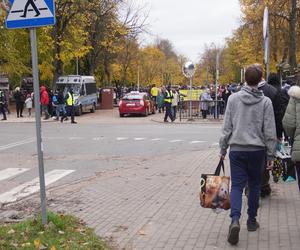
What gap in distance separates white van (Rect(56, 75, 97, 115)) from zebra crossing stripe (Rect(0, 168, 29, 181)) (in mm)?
23707

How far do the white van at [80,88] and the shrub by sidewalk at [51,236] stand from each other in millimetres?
29967

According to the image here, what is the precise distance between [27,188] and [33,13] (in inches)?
191

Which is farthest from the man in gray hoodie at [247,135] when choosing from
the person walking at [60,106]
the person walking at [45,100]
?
the person walking at [45,100]

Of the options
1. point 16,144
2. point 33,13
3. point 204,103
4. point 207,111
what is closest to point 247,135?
point 33,13

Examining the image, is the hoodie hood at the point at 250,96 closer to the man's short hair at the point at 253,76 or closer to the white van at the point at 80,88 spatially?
the man's short hair at the point at 253,76

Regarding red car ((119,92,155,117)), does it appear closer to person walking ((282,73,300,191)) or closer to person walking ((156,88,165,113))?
person walking ((156,88,165,113))

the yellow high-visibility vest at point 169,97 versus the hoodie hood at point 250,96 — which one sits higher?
the hoodie hood at point 250,96

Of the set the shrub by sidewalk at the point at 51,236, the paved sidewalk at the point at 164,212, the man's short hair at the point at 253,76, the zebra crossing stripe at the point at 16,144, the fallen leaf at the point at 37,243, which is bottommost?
the zebra crossing stripe at the point at 16,144

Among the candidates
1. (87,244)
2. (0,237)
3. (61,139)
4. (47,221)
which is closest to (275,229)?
(87,244)

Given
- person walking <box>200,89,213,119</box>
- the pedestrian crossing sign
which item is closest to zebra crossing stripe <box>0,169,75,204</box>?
the pedestrian crossing sign

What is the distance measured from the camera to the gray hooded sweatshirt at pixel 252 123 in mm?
5848

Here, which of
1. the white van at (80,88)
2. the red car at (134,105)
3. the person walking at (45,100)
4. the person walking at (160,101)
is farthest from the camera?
the person walking at (160,101)

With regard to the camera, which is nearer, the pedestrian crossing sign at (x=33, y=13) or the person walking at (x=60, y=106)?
the pedestrian crossing sign at (x=33, y=13)

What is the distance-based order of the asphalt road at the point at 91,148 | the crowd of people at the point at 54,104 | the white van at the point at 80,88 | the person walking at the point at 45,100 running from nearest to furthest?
the asphalt road at the point at 91,148, the crowd of people at the point at 54,104, the person walking at the point at 45,100, the white van at the point at 80,88
